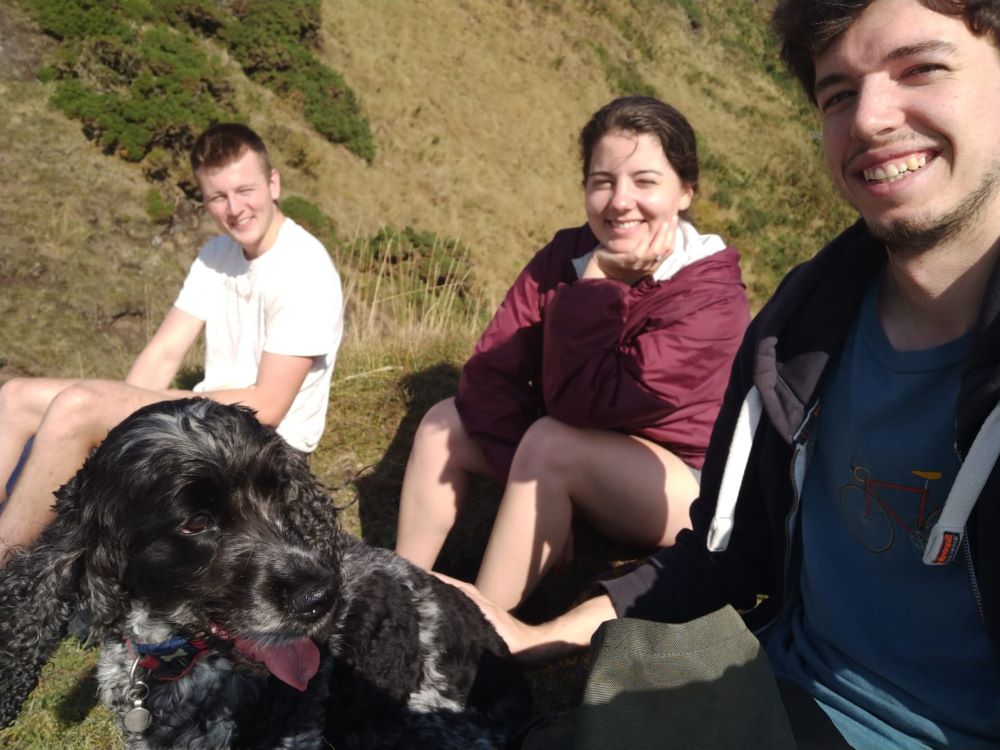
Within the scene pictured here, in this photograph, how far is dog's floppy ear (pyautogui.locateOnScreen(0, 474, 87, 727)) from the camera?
2.35 metres

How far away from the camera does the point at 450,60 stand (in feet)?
90.9

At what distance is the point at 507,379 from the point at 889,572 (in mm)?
2156

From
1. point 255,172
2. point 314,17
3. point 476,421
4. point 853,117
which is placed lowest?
point 476,421

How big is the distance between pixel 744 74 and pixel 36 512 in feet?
135

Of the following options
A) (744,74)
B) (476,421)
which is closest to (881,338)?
(476,421)

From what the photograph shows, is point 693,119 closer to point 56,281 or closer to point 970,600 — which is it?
point 56,281

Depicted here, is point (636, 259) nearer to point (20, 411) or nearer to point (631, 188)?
point (631, 188)

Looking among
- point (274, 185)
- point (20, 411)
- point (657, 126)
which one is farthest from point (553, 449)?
point (20, 411)

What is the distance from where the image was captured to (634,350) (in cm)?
335

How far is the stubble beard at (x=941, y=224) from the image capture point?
1.82 m

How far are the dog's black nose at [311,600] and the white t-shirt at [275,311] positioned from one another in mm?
1955

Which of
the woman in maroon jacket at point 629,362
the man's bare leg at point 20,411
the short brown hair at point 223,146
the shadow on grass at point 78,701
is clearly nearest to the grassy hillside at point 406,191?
the shadow on grass at point 78,701

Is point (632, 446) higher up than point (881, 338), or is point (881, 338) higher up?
point (881, 338)

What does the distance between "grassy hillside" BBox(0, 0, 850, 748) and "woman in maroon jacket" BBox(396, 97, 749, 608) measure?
1.90 feet
